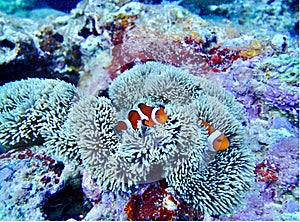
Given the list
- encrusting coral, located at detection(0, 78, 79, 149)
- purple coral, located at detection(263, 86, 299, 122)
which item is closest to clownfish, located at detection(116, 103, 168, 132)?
encrusting coral, located at detection(0, 78, 79, 149)

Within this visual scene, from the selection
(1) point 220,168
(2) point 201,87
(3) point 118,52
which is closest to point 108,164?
(1) point 220,168

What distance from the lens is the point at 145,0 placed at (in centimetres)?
420

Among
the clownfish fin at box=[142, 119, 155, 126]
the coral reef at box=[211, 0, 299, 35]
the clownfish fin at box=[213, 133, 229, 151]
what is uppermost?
the clownfish fin at box=[142, 119, 155, 126]

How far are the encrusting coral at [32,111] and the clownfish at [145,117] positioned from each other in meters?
0.60

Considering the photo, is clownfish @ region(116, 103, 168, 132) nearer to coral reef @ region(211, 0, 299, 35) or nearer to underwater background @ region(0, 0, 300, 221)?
underwater background @ region(0, 0, 300, 221)

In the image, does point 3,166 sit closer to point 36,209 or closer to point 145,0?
point 36,209

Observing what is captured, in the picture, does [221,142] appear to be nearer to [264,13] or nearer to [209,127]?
[209,127]

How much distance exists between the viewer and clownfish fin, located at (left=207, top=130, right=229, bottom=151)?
2150 mm

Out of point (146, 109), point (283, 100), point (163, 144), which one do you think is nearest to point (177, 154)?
point (163, 144)

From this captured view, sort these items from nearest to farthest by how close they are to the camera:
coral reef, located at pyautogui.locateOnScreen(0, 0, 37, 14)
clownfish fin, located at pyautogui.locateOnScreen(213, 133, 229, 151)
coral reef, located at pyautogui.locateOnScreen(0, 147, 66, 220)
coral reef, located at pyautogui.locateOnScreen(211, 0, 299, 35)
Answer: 1. coral reef, located at pyautogui.locateOnScreen(0, 147, 66, 220)
2. clownfish fin, located at pyautogui.locateOnScreen(213, 133, 229, 151)
3. coral reef, located at pyautogui.locateOnScreen(211, 0, 299, 35)
4. coral reef, located at pyautogui.locateOnScreen(0, 0, 37, 14)

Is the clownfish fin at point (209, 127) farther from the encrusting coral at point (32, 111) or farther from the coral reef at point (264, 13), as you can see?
the coral reef at point (264, 13)

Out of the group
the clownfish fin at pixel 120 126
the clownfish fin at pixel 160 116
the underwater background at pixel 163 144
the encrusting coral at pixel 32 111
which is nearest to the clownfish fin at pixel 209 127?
the underwater background at pixel 163 144

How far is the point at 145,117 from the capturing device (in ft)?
7.11

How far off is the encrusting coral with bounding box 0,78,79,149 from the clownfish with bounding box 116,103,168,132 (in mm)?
603
